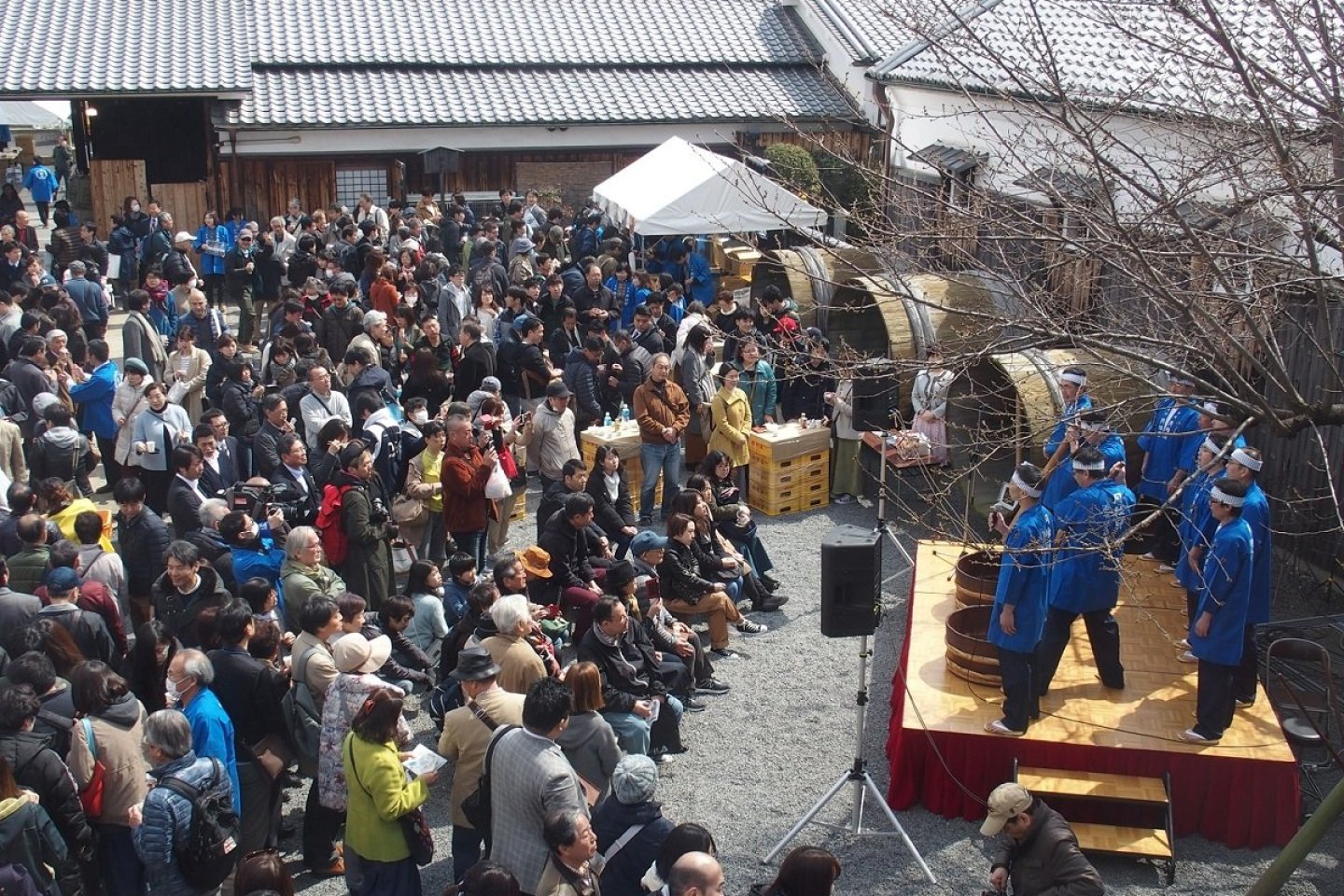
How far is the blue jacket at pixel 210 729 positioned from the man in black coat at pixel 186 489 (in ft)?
10.0

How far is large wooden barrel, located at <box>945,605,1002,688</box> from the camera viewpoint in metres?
8.16

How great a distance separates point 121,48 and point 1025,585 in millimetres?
18482

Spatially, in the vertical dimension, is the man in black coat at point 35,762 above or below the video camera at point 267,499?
below

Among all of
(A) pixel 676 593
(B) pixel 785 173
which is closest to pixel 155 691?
(A) pixel 676 593

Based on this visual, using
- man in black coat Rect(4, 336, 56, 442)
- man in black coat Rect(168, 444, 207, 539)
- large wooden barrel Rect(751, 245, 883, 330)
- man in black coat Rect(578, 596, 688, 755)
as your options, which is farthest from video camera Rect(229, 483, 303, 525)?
large wooden barrel Rect(751, 245, 883, 330)

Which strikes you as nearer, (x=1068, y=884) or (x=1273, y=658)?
(x=1068, y=884)

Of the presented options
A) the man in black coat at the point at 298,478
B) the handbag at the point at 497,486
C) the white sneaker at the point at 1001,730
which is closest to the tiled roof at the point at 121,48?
the man in black coat at the point at 298,478

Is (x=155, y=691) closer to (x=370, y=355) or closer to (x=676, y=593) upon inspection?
(x=676, y=593)

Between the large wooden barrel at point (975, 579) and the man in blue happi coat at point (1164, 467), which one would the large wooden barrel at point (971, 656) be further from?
the man in blue happi coat at point (1164, 467)

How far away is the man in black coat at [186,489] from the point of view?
359 inches

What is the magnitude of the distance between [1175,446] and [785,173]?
9.84m

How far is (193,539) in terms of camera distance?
8.34 meters

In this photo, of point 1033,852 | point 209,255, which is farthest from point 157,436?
point 209,255

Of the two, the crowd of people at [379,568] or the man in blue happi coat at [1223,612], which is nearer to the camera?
the crowd of people at [379,568]
